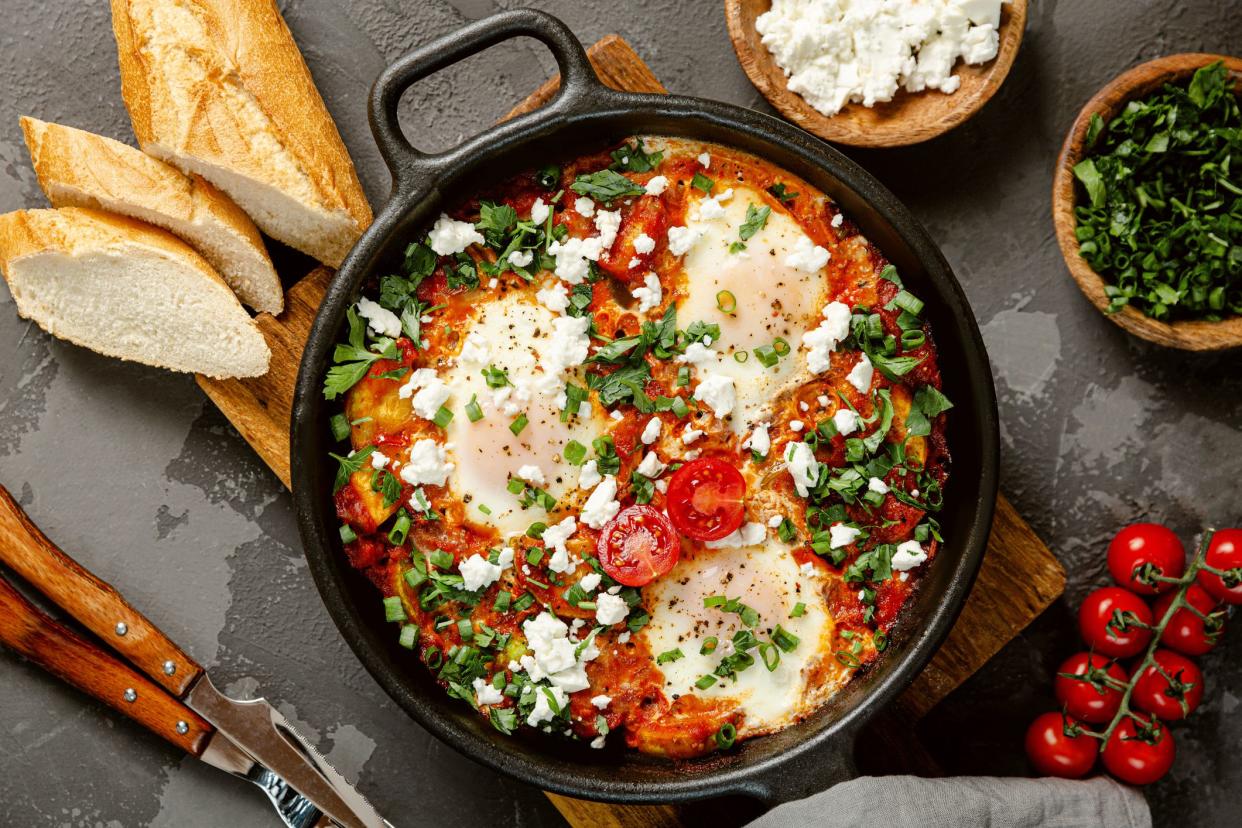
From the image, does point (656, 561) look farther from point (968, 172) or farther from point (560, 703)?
point (968, 172)

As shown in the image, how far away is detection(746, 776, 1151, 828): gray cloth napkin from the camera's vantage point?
281 centimetres

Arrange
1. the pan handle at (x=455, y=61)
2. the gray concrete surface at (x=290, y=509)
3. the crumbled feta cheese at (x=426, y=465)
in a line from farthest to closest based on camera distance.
A: the gray concrete surface at (x=290, y=509)
the crumbled feta cheese at (x=426, y=465)
the pan handle at (x=455, y=61)

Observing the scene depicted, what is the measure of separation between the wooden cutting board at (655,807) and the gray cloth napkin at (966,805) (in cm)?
34

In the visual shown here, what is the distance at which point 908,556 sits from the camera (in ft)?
9.71

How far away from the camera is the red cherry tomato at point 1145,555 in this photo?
10.7 ft

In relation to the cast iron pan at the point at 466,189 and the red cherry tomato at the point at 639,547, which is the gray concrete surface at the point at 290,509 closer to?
the cast iron pan at the point at 466,189

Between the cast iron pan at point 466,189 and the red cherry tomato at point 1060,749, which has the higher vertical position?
the cast iron pan at point 466,189

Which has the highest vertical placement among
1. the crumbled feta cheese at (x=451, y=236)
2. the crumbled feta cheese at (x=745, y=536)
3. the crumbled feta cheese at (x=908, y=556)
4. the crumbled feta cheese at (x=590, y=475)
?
the crumbled feta cheese at (x=451, y=236)

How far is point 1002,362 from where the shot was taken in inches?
137

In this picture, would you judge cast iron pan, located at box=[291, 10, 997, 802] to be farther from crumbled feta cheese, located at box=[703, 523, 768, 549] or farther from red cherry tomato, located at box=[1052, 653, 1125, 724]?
red cherry tomato, located at box=[1052, 653, 1125, 724]

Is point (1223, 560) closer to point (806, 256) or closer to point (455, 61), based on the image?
point (806, 256)

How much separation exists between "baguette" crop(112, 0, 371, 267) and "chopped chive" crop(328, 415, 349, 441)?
0.63 metres

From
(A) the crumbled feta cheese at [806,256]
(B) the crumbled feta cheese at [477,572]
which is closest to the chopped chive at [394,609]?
(B) the crumbled feta cheese at [477,572]

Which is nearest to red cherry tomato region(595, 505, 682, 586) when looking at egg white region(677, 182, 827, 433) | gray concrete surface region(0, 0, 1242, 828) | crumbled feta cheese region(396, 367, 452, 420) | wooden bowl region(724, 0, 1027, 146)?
egg white region(677, 182, 827, 433)
